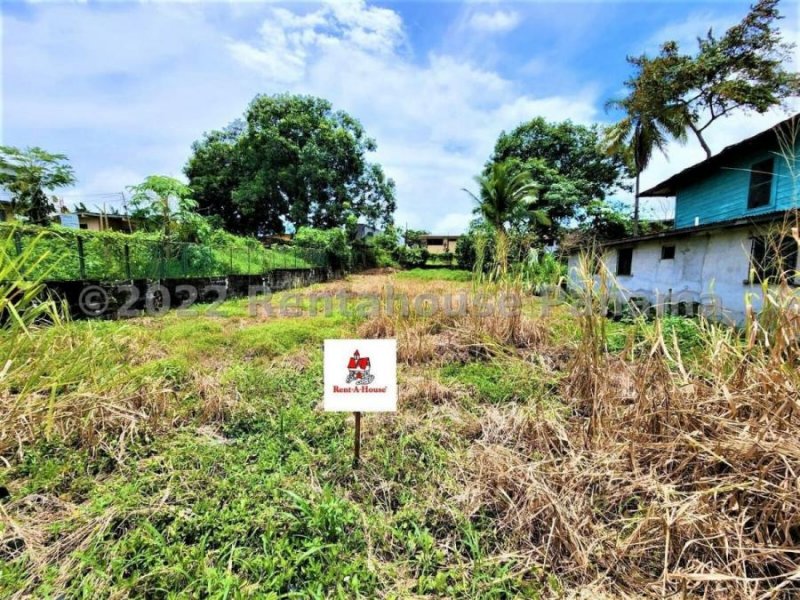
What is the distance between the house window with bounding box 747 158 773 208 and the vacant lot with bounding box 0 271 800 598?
864 centimetres

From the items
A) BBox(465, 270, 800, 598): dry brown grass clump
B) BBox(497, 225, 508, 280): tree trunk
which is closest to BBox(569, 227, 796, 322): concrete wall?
BBox(497, 225, 508, 280): tree trunk

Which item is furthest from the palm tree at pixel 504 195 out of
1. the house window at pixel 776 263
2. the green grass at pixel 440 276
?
the house window at pixel 776 263

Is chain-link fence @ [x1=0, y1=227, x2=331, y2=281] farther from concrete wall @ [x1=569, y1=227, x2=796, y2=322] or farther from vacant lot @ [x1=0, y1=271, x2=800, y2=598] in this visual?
concrete wall @ [x1=569, y1=227, x2=796, y2=322]

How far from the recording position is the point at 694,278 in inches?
288

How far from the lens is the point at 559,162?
2002cm

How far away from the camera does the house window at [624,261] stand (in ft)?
32.4

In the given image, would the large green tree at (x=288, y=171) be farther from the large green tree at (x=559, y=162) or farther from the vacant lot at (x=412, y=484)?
the vacant lot at (x=412, y=484)

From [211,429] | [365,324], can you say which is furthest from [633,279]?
[211,429]

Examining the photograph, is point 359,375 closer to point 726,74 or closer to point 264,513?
point 264,513

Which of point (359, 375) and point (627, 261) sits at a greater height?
point (627, 261)

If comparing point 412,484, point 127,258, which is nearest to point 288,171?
point 127,258

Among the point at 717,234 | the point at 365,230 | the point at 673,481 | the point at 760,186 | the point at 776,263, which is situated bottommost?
the point at 673,481

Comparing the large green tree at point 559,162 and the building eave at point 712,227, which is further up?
the large green tree at point 559,162

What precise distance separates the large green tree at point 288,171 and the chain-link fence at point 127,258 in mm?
9505
